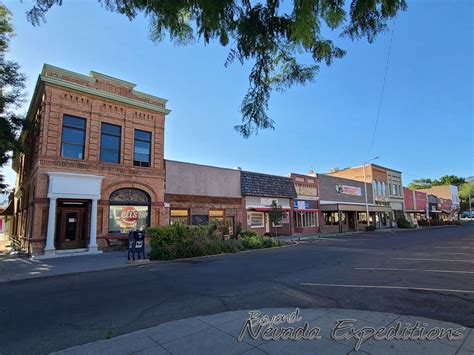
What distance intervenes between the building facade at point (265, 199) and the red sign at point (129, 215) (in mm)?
10143

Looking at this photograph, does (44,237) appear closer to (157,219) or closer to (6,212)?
(157,219)

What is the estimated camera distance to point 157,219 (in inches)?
835

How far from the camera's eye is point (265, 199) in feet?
96.4

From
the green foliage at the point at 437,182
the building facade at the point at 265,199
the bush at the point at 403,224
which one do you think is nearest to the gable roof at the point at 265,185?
the building facade at the point at 265,199

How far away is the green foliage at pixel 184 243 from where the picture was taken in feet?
47.8

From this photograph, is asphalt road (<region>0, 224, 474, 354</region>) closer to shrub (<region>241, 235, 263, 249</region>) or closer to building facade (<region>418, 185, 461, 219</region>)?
shrub (<region>241, 235, 263, 249</region>)

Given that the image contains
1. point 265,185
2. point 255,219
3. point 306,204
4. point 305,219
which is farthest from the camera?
point 306,204

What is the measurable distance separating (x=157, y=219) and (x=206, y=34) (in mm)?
18825

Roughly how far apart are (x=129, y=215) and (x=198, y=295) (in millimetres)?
14506

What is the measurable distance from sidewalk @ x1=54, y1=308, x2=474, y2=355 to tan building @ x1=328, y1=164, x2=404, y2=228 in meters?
44.2

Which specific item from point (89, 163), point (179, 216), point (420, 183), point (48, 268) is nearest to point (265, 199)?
point (179, 216)

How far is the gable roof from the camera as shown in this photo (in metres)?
27.8

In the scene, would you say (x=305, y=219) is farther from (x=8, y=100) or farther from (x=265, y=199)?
(x=8, y=100)

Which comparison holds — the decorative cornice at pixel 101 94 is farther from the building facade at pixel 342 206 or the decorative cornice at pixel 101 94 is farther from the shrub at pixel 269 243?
the building facade at pixel 342 206
